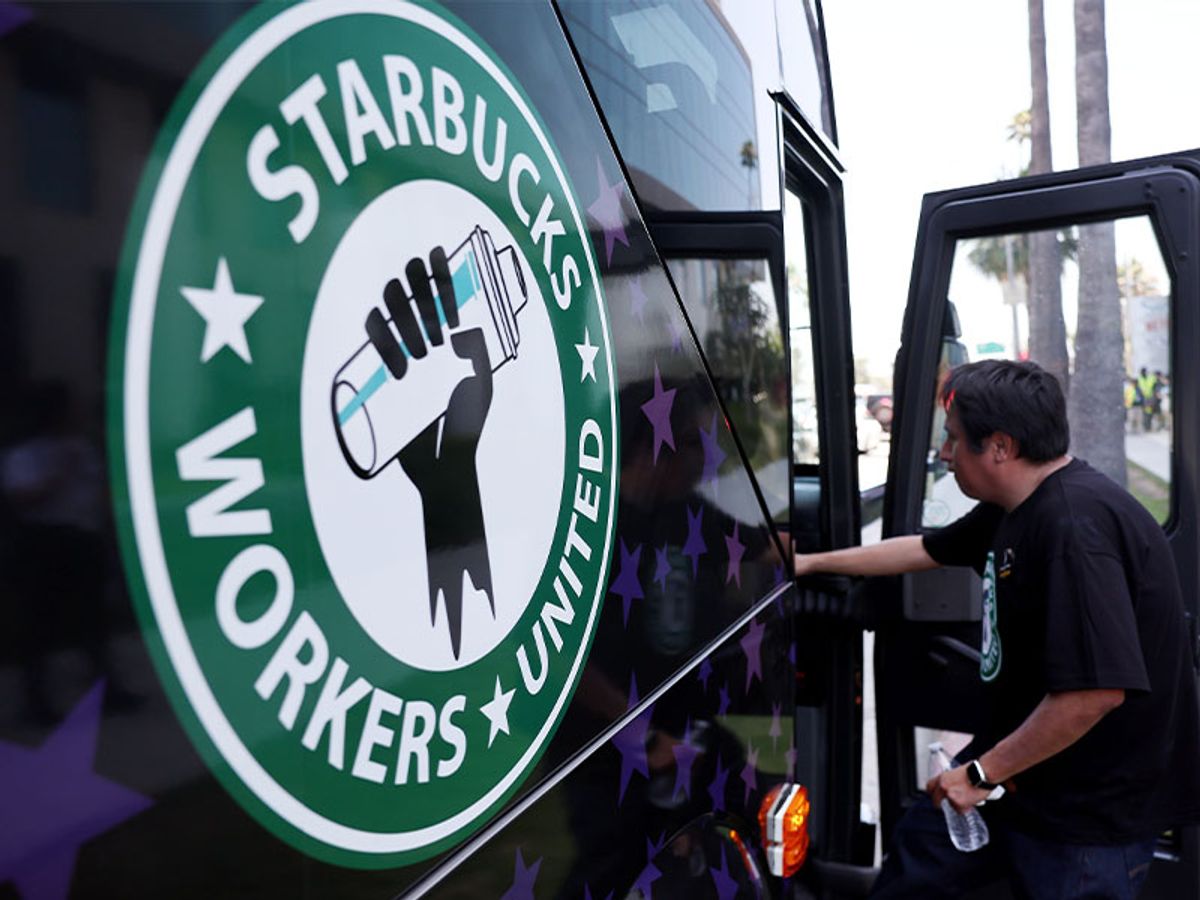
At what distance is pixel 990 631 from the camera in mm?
2695

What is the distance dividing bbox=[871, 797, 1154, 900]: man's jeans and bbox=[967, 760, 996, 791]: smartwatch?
0.21 meters

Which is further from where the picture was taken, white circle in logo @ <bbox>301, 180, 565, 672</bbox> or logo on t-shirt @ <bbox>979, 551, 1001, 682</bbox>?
logo on t-shirt @ <bbox>979, 551, 1001, 682</bbox>

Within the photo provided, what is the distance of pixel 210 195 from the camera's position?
2.46 ft

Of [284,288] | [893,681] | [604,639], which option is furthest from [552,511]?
[893,681]

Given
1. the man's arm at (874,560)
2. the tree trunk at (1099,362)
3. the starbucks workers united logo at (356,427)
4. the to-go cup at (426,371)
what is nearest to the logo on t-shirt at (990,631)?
the man's arm at (874,560)

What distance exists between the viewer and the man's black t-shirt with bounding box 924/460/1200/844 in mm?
2273

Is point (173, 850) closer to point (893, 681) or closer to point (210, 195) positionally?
point (210, 195)

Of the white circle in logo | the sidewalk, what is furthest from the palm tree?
the white circle in logo

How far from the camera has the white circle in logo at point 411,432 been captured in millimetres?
866

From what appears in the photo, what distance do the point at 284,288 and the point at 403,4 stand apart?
0.34 m

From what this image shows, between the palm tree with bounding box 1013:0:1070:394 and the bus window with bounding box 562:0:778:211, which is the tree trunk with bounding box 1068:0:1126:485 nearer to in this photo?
the palm tree with bounding box 1013:0:1070:394

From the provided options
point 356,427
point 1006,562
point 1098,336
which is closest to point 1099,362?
point 1098,336

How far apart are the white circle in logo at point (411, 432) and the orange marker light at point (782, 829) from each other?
3.84 feet

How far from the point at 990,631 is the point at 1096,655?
17.9 inches
